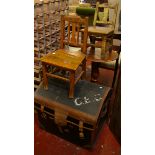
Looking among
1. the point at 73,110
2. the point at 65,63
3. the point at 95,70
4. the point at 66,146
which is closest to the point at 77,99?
the point at 73,110

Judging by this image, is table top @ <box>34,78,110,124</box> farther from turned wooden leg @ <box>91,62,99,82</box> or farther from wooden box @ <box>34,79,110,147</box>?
turned wooden leg @ <box>91,62,99,82</box>

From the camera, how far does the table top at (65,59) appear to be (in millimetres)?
1693

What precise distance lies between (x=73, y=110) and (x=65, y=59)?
54 cm

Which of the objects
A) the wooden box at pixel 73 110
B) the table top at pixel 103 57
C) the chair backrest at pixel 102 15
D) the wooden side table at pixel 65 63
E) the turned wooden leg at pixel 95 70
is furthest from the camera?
the chair backrest at pixel 102 15

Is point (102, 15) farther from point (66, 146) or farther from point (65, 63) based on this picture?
point (66, 146)

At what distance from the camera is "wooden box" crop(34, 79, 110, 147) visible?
1.55m

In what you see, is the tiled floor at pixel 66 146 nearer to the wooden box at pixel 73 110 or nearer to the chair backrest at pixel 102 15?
the wooden box at pixel 73 110

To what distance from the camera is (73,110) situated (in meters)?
1.58

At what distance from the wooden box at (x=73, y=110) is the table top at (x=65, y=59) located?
9.1 inches

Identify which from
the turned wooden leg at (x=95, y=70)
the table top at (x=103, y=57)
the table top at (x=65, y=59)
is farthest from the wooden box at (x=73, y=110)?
the turned wooden leg at (x=95, y=70)

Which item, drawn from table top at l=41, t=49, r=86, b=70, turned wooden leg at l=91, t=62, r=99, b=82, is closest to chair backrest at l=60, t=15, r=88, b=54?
table top at l=41, t=49, r=86, b=70

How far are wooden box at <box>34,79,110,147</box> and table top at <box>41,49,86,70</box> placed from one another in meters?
0.23
